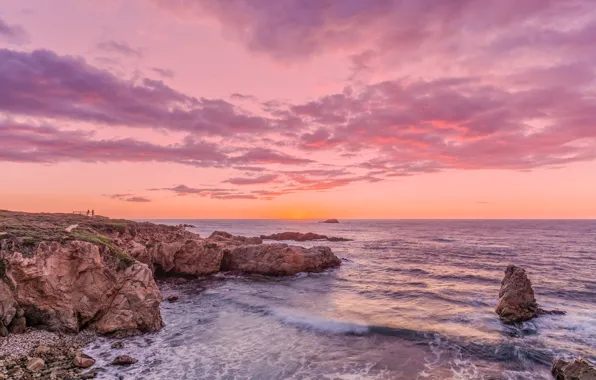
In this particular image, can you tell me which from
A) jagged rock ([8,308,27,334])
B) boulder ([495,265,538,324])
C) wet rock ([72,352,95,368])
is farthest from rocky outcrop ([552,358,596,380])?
jagged rock ([8,308,27,334])

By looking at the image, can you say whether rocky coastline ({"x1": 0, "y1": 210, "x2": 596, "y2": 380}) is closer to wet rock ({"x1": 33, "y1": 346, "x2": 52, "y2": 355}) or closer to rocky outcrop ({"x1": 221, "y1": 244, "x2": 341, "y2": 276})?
wet rock ({"x1": 33, "y1": 346, "x2": 52, "y2": 355})

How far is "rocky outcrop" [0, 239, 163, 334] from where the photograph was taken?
18109mm

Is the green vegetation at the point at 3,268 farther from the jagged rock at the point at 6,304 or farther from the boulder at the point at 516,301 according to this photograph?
the boulder at the point at 516,301

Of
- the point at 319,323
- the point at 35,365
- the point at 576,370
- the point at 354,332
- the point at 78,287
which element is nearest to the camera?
the point at 35,365

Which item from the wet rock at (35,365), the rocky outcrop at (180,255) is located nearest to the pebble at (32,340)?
the wet rock at (35,365)

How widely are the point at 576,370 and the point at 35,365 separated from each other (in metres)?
23.6

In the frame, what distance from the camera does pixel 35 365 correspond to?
13922mm

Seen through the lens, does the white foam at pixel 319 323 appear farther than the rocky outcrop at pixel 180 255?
No

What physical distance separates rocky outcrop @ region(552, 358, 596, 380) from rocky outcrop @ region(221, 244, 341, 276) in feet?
100

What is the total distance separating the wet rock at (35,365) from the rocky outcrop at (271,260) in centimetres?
2932

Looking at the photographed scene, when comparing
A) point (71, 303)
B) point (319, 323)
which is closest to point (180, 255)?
point (71, 303)

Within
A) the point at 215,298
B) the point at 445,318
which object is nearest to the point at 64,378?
the point at 215,298

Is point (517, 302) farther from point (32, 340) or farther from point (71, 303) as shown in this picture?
point (32, 340)

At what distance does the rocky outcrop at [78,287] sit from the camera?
18109 millimetres
